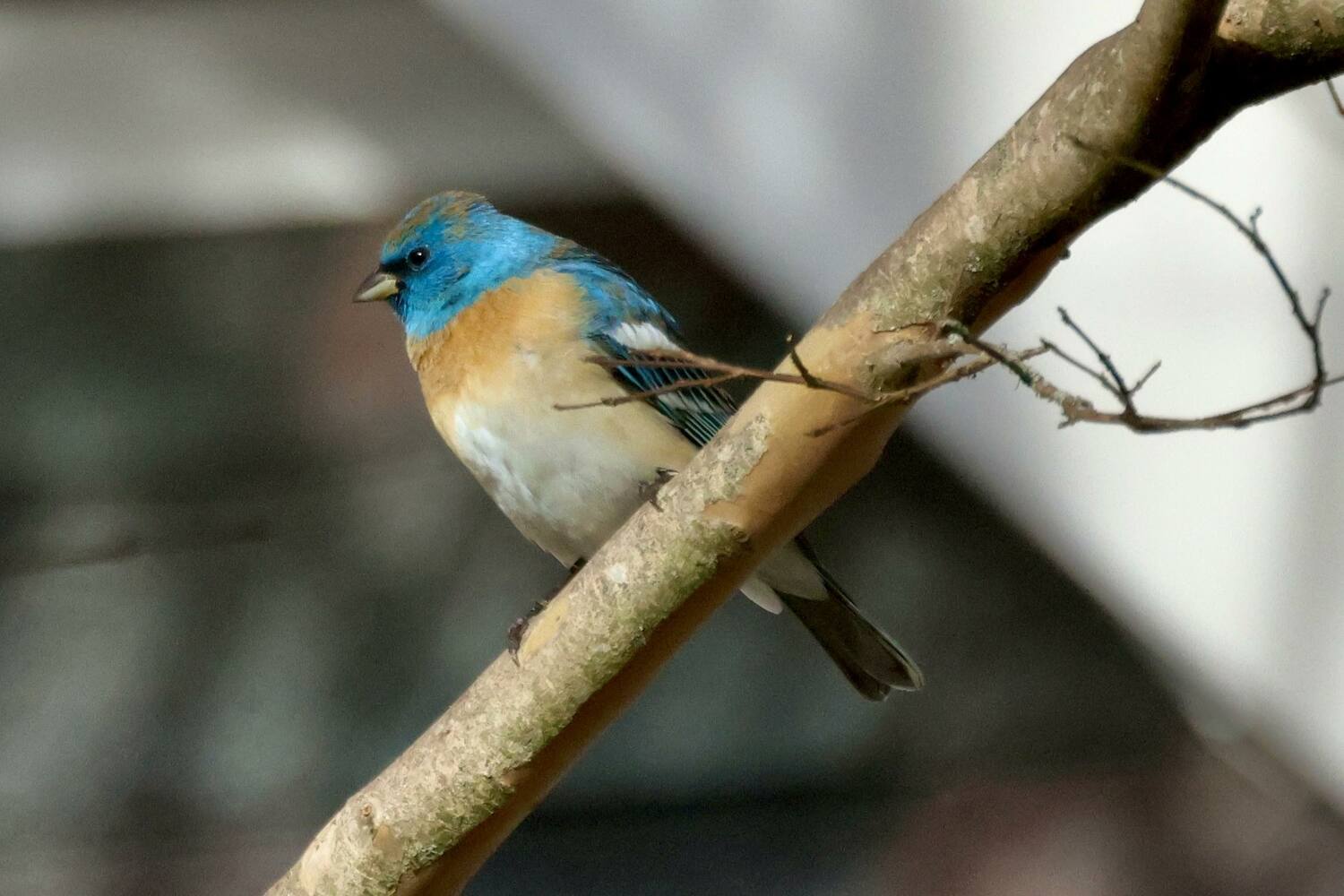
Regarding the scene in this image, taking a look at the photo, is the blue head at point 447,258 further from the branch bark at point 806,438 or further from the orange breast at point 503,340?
the branch bark at point 806,438

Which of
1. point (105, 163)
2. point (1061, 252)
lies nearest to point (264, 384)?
point (105, 163)

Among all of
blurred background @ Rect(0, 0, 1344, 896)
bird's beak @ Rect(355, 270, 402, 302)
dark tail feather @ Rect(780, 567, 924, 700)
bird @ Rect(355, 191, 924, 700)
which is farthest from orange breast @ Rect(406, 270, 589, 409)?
blurred background @ Rect(0, 0, 1344, 896)

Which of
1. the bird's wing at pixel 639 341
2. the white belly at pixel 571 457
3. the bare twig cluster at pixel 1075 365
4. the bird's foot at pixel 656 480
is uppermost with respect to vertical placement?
the bird's wing at pixel 639 341

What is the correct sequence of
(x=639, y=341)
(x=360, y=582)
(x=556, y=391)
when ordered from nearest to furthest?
(x=556, y=391), (x=639, y=341), (x=360, y=582)

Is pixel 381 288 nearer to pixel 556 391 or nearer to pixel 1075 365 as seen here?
pixel 556 391

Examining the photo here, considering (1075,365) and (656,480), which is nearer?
(1075,365)

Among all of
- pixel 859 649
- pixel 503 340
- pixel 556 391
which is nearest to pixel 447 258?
pixel 503 340

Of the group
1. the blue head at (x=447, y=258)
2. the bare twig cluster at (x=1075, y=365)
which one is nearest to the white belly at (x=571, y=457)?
the blue head at (x=447, y=258)

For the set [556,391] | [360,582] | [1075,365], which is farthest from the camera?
[360,582]

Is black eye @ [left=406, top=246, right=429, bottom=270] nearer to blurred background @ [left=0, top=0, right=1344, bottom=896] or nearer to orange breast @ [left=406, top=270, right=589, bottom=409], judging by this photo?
orange breast @ [left=406, top=270, right=589, bottom=409]
